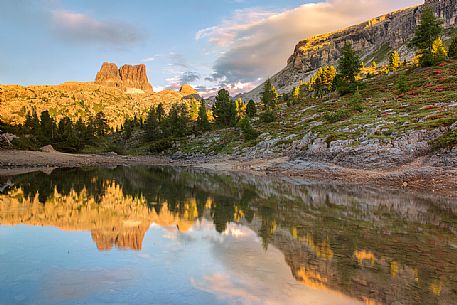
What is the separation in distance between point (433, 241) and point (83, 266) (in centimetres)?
1401

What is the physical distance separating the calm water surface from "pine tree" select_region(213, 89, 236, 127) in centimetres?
9141

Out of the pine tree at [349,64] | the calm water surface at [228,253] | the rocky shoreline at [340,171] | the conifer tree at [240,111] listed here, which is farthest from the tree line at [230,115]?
the calm water surface at [228,253]

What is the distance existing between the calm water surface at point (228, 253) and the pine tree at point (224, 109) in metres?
91.4

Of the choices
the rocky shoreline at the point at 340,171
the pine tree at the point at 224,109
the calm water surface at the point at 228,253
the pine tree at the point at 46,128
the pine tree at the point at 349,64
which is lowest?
the calm water surface at the point at 228,253

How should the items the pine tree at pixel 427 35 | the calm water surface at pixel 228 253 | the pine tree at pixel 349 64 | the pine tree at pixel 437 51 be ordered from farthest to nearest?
the pine tree at pixel 349 64 → the pine tree at pixel 427 35 → the pine tree at pixel 437 51 → the calm water surface at pixel 228 253

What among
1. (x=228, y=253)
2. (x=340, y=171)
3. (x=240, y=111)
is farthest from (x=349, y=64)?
(x=228, y=253)

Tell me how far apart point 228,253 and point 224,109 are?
102757 millimetres

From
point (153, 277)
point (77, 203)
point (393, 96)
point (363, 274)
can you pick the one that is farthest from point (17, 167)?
point (393, 96)

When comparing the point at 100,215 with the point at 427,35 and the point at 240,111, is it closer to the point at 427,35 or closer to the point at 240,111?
the point at 427,35

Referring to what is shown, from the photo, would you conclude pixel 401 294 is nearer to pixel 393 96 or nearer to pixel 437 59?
pixel 393 96

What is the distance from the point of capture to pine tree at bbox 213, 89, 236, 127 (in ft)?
370

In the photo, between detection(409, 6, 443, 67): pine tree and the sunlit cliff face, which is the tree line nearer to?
detection(409, 6, 443, 67): pine tree

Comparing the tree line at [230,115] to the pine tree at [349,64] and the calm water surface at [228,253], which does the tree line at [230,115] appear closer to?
the pine tree at [349,64]

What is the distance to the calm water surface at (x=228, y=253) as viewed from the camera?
8438 mm
